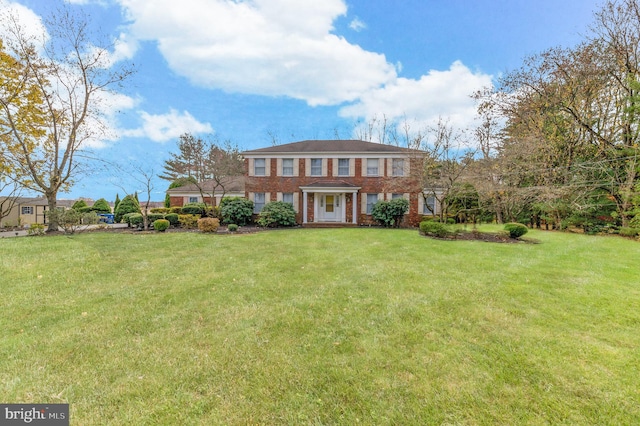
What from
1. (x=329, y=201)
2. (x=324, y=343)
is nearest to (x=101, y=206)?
(x=329, y=201)

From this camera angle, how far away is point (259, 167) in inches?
752

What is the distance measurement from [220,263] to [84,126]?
14.6 m

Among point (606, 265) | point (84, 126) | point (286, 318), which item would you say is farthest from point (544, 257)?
point (84, 126)

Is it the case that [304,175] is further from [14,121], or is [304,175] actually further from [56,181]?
[14,121]

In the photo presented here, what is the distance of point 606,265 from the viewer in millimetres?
6980

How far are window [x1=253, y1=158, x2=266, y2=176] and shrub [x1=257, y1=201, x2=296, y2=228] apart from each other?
270cm

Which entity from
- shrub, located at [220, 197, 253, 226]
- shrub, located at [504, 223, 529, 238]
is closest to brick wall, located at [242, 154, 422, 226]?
shrub, located at [220, 197, 253, 226]

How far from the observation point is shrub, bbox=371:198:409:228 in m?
17.4

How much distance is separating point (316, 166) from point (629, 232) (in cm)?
1709

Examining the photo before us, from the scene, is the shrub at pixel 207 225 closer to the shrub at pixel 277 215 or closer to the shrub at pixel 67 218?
the shrub at pixel 277 215

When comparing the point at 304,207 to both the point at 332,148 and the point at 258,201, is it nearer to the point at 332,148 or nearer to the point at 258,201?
the point at 258,201

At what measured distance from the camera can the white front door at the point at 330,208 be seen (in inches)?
757

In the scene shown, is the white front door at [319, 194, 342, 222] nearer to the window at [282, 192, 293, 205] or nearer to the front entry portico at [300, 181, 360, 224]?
the front entry portico at [300, 181, 360, 224]

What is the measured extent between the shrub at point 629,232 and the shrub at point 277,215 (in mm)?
17510
